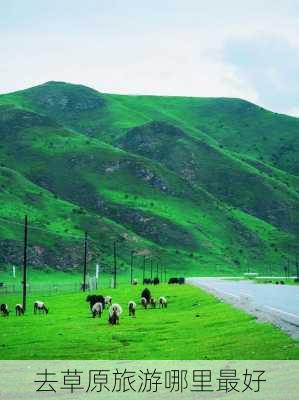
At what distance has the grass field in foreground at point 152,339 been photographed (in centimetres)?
2820

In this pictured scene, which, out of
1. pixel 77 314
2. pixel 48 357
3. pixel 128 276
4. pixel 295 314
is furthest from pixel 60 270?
pixel 48 357

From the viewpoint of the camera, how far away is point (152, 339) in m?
35.3

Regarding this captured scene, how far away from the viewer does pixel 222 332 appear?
35812 mm

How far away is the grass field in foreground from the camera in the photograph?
28.2 meters

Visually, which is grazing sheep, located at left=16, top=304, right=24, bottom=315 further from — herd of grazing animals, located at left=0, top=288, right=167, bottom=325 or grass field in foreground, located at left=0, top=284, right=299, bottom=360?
grass field in foreground, located at left=0, top=284, right=299, bottom=360

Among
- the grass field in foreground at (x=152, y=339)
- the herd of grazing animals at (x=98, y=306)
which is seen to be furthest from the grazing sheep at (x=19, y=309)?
the grass field in foreground at (x=152, y=339)

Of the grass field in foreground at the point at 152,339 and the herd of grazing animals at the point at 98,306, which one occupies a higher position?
the herd of grazing animals at the point at 98,306

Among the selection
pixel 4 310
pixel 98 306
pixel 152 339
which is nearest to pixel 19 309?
pixel 4 310

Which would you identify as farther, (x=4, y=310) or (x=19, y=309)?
(x=19, y=309)

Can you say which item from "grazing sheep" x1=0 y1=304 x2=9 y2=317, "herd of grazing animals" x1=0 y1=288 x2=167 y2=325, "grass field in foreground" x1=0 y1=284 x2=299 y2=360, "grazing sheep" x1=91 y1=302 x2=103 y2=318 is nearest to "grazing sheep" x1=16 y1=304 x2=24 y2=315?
"herd of grazing animals" x1=0 y1=288 x2=167 y2=325

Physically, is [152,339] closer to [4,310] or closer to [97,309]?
[97,309]

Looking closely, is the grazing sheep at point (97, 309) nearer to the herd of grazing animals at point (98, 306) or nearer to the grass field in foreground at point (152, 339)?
the herd of grazing animals at point (98, 306)

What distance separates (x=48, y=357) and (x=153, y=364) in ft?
20.8

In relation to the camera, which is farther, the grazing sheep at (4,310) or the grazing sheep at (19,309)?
the grazing sheep at (19,309)
